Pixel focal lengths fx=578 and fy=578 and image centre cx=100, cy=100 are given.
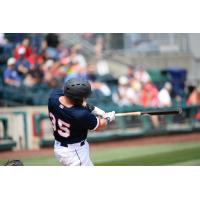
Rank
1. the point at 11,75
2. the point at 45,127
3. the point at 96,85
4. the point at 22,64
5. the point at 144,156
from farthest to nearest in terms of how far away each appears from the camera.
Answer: the point at 96,85 < the point at 22,64 < the point at 11,75 < the point at 45,127 < the point at 144,156

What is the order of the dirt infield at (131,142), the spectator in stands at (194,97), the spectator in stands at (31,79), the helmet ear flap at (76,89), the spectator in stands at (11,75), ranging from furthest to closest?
the spectator in stands at (194,97) < the spectator in stands at (31,79) < the spectator in stands at (11,75) < the dirt infield at (131,142) < the helmet ear flap at (76,89)

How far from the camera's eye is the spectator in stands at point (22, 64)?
10.9 metres

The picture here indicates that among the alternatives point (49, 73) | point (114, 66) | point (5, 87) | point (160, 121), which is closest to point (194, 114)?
point (160, 121)

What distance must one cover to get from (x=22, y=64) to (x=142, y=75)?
8.53ft

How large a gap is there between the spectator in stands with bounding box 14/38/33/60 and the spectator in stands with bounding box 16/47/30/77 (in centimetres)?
2

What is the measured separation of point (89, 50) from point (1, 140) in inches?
A: 122

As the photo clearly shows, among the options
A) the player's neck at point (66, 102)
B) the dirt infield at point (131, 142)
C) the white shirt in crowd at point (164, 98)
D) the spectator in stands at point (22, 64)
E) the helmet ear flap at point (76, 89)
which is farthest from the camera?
the white shirt in crowd at point (164, 98)

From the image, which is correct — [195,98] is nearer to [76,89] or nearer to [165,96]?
[165,96]

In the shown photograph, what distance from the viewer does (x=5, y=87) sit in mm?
10836

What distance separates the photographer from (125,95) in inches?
458

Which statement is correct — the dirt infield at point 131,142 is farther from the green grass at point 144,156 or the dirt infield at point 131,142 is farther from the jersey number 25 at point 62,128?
the jersey number 25 at point 62,128

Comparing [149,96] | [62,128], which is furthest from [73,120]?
[149,96]

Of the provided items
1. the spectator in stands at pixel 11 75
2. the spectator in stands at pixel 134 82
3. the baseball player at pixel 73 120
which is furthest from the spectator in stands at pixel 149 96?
the baseball player at pixel 73 120

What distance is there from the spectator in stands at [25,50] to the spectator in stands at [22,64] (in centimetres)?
2
